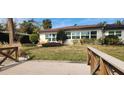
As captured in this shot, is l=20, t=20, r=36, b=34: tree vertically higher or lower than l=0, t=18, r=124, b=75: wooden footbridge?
higher

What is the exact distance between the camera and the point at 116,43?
12.8 m

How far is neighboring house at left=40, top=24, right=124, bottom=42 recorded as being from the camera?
1509 cm

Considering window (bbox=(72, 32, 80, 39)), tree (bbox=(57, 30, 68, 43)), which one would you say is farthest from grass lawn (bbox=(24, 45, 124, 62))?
tree (bbox=(57, 30, 68, 43))

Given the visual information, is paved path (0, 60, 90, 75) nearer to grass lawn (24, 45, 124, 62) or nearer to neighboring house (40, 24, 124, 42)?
grass lawn (24, 45, 124, 62)

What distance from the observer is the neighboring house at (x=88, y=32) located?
1509 centimetres

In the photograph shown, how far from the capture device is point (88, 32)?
52.5 feet

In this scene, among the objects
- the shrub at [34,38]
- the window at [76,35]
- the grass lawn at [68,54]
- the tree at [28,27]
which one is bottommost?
the grass lawn at [68,54]

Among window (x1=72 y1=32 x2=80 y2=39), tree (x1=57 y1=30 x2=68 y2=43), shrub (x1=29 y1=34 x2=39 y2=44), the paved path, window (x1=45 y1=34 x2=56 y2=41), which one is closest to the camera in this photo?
the paved path

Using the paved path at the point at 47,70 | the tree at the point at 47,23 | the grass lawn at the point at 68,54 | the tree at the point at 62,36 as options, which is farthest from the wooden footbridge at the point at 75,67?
the tree at the point at 47,23

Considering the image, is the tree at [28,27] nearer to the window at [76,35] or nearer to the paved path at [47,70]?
the window at [76,35]
